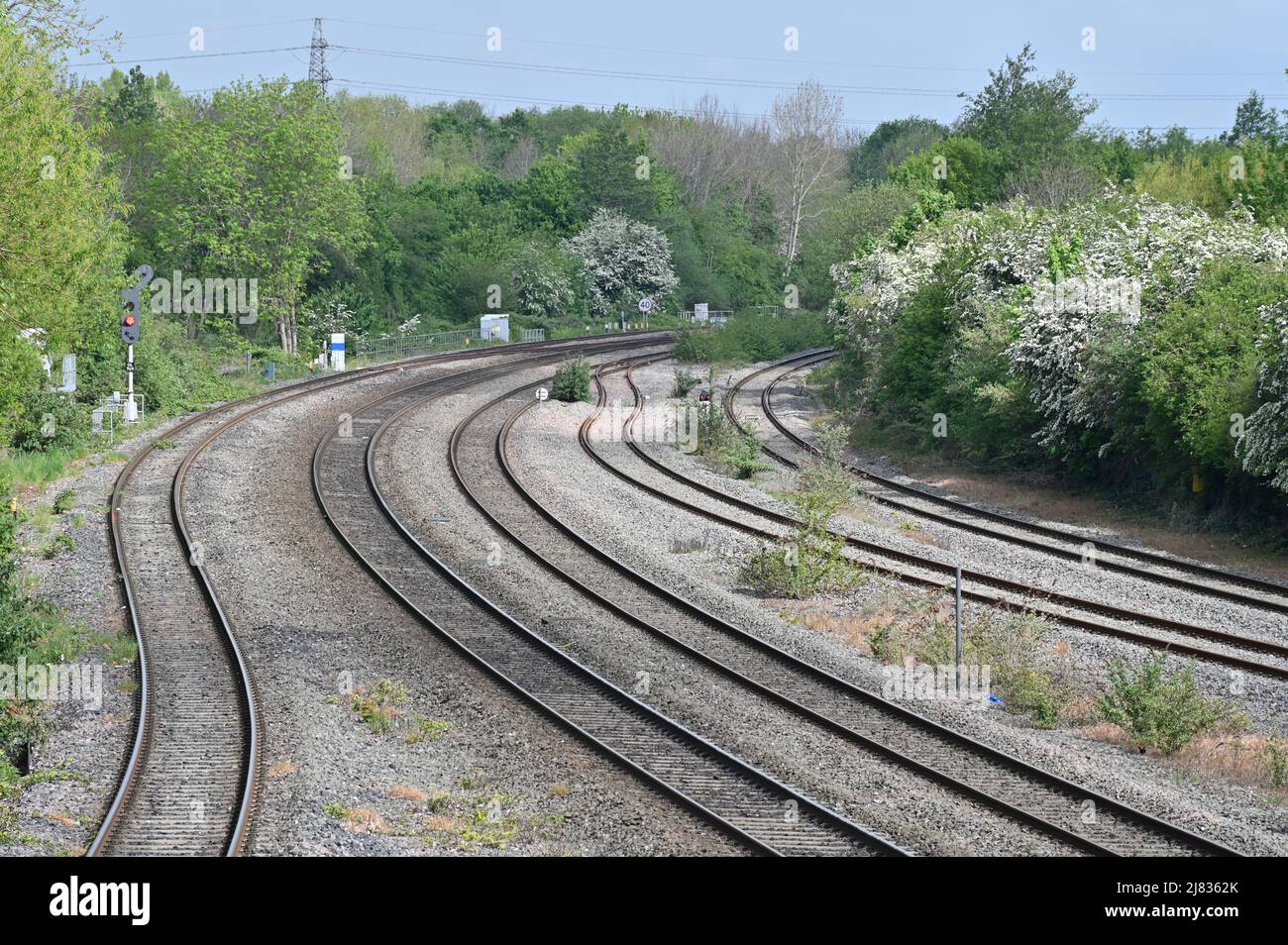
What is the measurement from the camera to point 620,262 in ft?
235

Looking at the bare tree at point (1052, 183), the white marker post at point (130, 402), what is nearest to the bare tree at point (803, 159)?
the bare tree at point (1052, 183)

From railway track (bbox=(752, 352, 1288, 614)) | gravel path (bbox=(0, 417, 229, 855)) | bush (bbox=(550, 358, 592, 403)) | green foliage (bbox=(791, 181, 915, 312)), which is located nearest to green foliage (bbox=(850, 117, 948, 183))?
green foliage (bbox=(791, 181, 915, 312))

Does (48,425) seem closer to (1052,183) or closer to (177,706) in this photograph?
(177,706)

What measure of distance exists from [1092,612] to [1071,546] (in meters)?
4.81

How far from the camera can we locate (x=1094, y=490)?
2767 centimetres

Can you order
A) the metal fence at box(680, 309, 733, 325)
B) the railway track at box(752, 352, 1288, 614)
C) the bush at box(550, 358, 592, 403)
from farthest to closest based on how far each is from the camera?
1. the metal fence at box(680, 309, 733, 325)
2. the bush at box(550, 358, 592, 403)
3. the railway track at box(752, 352, 1288, 614)

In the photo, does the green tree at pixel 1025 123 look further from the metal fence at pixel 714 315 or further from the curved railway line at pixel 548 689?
the curved railway line at pixel 548 689

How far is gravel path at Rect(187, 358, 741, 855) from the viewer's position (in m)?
11.0

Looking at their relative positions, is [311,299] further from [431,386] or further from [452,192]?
[452,192]

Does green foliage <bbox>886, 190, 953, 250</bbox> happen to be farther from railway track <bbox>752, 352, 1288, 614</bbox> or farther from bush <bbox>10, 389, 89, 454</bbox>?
bush <bbox>10, 389, 89, 454</bbox>

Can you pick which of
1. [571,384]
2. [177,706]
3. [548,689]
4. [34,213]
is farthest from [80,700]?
[571,384]

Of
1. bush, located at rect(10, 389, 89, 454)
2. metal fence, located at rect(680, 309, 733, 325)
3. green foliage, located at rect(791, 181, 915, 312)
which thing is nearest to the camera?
bush, located at rect(10, 389, 89, 454)

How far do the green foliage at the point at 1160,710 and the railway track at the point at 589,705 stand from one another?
4.49 metres

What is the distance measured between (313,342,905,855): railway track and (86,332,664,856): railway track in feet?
9.19
